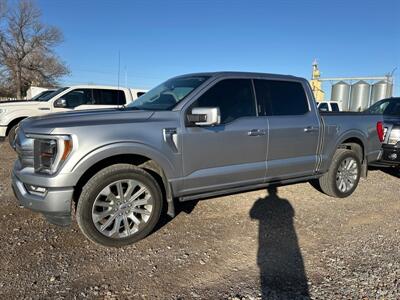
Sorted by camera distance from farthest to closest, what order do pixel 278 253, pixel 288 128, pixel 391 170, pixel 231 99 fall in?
1. pixel 391 170
2. pixel 288 128
3. pixel 231 99
4. pixel 278 253

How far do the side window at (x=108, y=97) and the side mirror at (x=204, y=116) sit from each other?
7.72 meters

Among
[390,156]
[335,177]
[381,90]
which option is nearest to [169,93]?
[335,177]

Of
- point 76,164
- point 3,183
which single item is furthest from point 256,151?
point 3,183

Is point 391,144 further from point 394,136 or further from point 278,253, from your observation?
point 278,253

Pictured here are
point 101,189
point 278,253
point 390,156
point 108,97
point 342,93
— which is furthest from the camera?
point 342,93

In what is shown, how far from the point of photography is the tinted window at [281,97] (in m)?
4.81

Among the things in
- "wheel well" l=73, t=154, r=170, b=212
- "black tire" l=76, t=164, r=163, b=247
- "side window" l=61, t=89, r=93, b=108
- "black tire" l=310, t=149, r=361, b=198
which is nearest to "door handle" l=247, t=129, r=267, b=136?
"wheel well" l=73, t=154, r=170, b=212

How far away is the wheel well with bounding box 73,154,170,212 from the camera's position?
375 cm

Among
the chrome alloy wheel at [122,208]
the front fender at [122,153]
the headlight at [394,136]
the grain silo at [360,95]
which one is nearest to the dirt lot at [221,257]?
the chrome alloy wheel at [122,208]

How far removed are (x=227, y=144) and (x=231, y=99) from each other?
0.62m

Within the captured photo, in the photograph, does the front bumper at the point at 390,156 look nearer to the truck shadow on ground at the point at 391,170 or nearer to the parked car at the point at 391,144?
the parked car at the point at 391,144

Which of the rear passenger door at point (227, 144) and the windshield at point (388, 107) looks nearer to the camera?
the rear passenger door at point (227, 144)

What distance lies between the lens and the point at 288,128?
491cm

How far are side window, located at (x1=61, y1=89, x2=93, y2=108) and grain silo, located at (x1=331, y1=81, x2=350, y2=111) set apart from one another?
77.6ft
